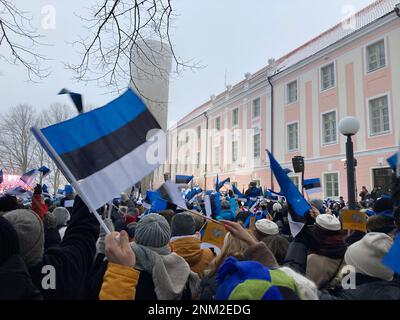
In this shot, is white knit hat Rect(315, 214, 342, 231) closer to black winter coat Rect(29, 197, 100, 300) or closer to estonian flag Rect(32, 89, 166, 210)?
estonian flag Rect(32, 89, 166, 210)

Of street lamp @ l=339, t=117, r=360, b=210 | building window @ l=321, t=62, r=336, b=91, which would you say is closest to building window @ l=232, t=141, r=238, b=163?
building window @ l=321, t=62, r=336, b=91

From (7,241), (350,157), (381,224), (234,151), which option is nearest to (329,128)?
(234,151)

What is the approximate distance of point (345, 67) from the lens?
69.7 feet

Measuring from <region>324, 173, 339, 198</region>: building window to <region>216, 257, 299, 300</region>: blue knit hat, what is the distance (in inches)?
821

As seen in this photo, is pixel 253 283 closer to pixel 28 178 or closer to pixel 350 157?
pixel 350 157

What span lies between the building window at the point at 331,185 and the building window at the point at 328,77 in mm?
5557

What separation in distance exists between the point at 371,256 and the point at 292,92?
82.7 ft

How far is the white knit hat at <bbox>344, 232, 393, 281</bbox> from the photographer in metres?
2.11

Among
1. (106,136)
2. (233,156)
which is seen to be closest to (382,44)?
→ (233,156)

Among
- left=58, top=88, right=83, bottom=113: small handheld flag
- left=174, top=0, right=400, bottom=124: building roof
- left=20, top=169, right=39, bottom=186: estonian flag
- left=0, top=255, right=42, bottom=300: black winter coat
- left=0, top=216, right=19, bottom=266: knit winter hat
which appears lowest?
left=0, top=255, right=42, bottom=300: black winter coat

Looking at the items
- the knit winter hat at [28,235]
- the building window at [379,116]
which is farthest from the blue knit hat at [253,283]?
the building window at [379,116]

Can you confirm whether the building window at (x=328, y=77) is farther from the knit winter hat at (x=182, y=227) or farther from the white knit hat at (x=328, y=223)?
the knit winter hat at (x=182, y=227)

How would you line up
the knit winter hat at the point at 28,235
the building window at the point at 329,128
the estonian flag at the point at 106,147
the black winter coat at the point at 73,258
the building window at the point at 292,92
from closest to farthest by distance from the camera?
the knit winter hat at the point at 28,235 < the black winter coat at the point at 73,258 < the estonian flag at the point at 106,147 < the building window at the point at 329,128 < the building window at the point at 292,92

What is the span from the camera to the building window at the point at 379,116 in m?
18.8
